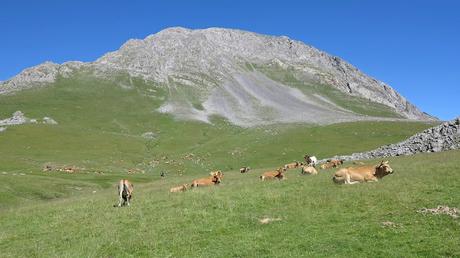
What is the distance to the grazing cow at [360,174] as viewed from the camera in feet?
103

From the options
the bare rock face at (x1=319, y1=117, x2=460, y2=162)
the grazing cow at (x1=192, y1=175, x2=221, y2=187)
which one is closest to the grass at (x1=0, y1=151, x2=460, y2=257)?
the grazing cow at (x1=192, y1=175, x2=221, y2=187)

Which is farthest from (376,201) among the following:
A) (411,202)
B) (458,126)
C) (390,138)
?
(390,138)

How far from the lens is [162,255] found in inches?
774

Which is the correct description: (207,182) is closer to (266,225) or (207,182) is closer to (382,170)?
(382,170)

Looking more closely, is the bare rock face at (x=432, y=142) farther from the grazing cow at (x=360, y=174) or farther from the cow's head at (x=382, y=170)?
the grazing cow at (x=360, y=174)

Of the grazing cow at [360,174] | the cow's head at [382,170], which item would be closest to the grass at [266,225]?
the grazing cow at [360,174]

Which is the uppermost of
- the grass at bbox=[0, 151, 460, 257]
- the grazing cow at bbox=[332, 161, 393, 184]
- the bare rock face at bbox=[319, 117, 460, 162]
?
the bare rock face at bbox=[319, 117, 460, 162]

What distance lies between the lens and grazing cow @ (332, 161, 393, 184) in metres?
31.3

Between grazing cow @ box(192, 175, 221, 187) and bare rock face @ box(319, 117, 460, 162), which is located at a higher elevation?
bare rock face @ box(319, 117, 460, 162)

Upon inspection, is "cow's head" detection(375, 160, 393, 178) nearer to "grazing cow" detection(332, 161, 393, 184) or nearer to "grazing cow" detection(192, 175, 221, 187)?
"grazing cow" detection(332, 161, 393, 184)

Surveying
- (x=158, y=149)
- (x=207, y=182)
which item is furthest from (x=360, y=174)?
(x=158, y=149)

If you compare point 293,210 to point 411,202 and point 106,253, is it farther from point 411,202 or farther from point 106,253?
point 106,253

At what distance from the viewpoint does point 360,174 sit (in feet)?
105

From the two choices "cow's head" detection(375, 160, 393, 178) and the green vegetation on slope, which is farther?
the green vegetation on slope
